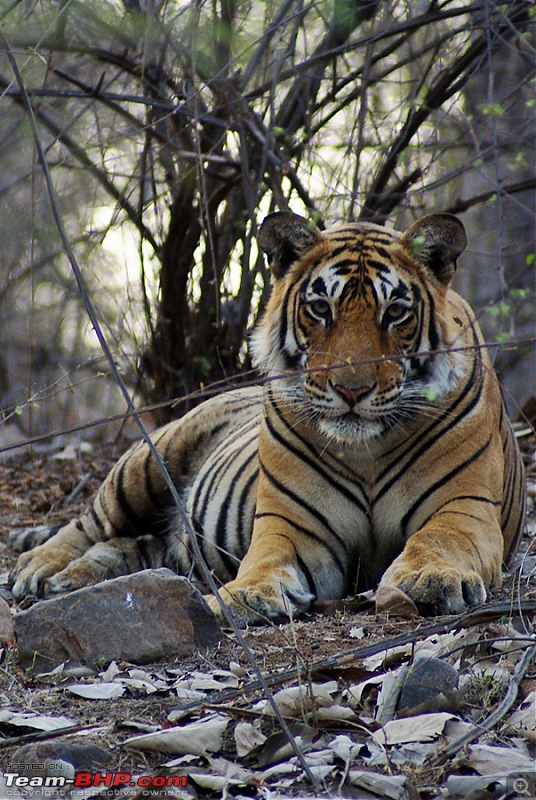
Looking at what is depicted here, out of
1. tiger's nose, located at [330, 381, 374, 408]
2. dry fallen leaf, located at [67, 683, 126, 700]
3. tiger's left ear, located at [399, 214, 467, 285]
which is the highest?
tiger's left ear, located at [399, 214, 467, 285]

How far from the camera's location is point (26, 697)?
2.92m

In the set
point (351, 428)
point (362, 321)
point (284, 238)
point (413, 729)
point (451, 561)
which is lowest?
point (413, 729)

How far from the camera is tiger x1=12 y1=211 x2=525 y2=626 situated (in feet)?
12.5

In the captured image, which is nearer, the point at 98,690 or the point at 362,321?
the point at 98,690

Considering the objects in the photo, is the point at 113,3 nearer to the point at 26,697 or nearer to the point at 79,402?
the point at 26,697

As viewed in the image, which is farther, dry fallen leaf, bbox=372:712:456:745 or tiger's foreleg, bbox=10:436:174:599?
tiger's foreleg, bbox=10:436:174:599

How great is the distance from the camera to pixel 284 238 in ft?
14.3

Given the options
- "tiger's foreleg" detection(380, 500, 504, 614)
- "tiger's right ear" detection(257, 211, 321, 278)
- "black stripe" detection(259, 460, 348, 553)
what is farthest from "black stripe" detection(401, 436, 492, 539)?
"tiger's right ear" detection(257, 211, 321, 278)

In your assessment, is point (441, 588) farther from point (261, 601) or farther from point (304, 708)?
point (304, 708)

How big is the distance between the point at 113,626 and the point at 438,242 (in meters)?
1.93

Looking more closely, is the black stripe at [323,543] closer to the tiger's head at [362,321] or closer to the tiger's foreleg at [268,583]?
the tiger's foreleg at [268,583]

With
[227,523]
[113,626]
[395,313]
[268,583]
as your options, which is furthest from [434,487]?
[113,626]

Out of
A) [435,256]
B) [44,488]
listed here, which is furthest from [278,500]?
[44,488]

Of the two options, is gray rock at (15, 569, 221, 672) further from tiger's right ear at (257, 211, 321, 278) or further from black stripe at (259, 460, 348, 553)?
tiger's right ear at (257, 211, 321, 278)
